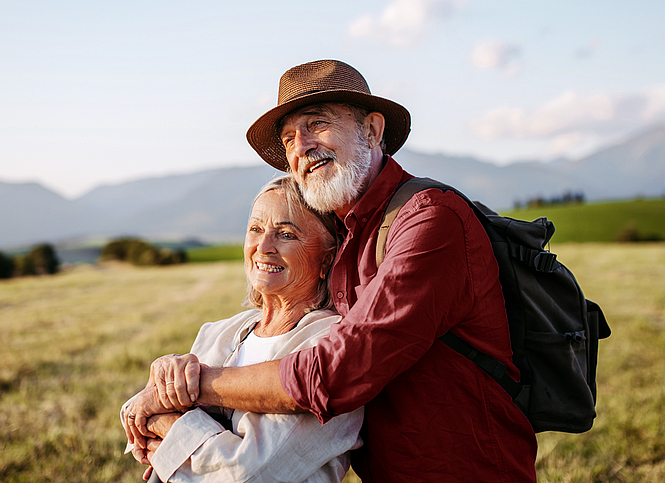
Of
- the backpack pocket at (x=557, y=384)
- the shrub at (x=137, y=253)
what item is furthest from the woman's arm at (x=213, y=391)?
the shrub at (x=137, y=253)

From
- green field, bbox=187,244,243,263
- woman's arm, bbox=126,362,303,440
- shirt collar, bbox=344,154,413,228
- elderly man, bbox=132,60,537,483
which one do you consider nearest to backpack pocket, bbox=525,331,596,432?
elderly man, bbox=132,60,537,483

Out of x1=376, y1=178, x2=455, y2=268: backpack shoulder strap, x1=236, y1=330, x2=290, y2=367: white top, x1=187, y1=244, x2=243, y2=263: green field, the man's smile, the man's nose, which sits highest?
the man's nose

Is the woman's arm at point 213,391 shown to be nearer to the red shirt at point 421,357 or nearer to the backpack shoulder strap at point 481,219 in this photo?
the red shirt at point 421,357

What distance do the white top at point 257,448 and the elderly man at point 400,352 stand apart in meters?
0.11

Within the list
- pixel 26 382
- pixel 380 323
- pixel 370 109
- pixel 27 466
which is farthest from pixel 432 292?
pixel 26 382

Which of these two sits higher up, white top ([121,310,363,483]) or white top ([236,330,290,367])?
white top ([236,330,290,367])

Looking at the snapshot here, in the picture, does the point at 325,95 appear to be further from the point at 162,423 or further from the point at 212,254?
the point at 212,254

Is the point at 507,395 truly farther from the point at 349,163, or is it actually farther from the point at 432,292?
the point at 349,163

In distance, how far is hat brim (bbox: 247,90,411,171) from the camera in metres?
2.60

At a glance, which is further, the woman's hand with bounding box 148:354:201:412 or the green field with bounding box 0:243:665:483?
the green field with bounding box 0:243:665:483

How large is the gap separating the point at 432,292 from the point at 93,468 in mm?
4915

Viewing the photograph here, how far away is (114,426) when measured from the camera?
6273mm

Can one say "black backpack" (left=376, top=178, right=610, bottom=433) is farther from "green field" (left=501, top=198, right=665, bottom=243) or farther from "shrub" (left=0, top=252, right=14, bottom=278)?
"green field" (left=501, top=198, right=665, bottom=243)

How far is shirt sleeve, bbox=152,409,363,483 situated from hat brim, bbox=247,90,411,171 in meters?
1.64
